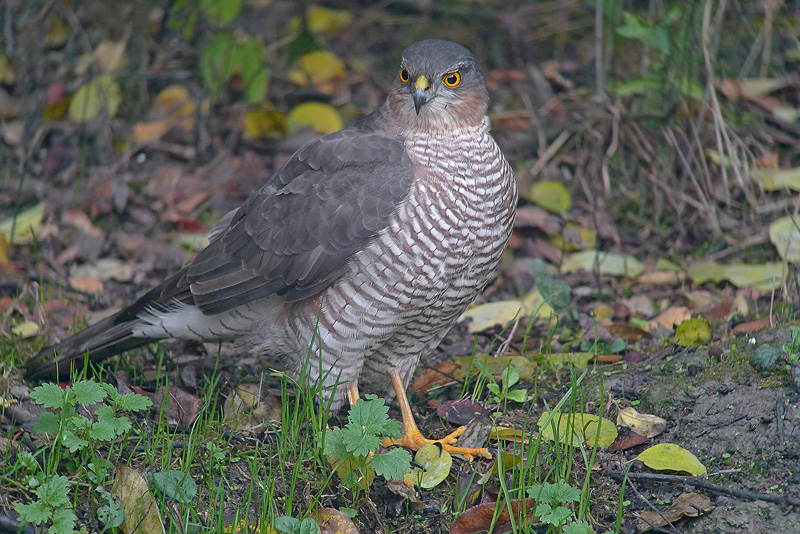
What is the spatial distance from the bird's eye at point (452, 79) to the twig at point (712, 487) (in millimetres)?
1824

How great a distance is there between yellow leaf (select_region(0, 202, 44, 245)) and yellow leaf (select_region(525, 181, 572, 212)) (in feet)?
10.9

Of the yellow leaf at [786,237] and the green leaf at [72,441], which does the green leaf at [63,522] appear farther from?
the yellow leaf at [786,237]

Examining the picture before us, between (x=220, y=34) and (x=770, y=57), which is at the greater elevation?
(x=220, y=34)

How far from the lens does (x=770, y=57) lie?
695 centimetres

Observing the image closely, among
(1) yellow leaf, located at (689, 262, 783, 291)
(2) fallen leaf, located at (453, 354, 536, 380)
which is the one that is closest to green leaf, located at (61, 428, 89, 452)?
(2) fallen leaf, located at (453, 354, 536, 380)

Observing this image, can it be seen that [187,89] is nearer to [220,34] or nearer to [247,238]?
[220,34]

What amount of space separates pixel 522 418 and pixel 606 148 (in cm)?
279

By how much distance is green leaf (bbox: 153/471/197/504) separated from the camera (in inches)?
127

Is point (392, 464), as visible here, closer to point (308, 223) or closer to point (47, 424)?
point (308, 223)

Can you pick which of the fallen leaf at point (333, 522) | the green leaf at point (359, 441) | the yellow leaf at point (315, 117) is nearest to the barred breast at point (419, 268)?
the green leaf at point (359, 441)

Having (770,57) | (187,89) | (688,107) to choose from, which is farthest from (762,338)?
(187,89)

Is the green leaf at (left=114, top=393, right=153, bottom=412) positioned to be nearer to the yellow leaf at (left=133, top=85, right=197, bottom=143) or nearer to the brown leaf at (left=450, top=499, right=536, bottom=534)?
the brown leaf at (left=450, top=499, right=536, bottom=534)

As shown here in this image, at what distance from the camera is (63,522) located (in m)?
3.00

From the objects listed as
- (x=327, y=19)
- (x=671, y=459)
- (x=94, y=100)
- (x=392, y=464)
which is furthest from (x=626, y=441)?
(x=327, y=19)
